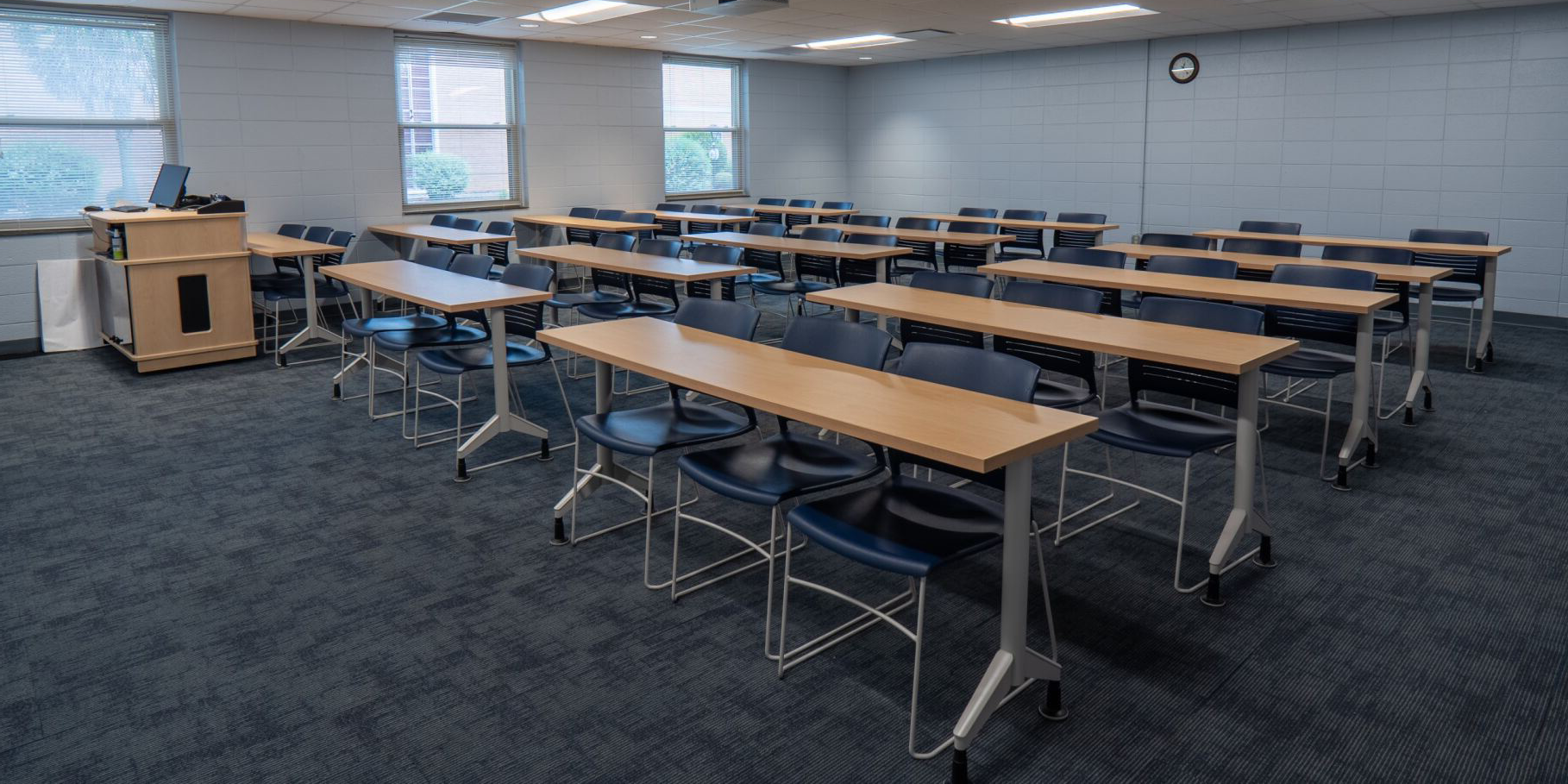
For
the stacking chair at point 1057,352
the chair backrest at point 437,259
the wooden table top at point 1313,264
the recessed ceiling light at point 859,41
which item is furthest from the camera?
the recessed ceiling light at point 859,41

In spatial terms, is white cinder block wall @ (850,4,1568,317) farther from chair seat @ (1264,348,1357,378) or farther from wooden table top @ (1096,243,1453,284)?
chair seat @ (1264,348,1357,378)

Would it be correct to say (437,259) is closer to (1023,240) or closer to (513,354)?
(513,354)

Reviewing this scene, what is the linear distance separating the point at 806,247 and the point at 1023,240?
3246 mm

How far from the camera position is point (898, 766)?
99.0 inches

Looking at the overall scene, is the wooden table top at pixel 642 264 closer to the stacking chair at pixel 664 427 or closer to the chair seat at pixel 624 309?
the chair seat at pixel 624 309

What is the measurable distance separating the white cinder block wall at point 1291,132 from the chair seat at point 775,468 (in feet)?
26.7

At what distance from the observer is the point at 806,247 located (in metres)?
7.07

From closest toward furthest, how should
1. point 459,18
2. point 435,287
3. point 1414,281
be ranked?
point 435,287 < point 1414,281 < point 459,18

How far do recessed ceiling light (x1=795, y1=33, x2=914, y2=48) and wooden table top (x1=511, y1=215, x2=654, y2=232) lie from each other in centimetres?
313

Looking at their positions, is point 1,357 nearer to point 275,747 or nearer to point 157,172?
point 157,172

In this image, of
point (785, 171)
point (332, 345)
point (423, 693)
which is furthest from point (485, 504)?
point (785, 171)

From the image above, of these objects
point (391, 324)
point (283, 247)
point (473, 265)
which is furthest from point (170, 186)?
point (473, 265)

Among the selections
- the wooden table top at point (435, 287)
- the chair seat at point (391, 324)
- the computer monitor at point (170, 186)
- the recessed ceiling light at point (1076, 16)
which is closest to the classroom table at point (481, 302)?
the wooden table top at point (435, 287)

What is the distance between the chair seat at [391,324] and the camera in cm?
546
